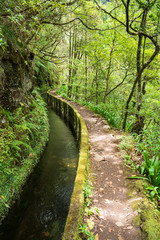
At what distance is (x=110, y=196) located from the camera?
2986 millimetres

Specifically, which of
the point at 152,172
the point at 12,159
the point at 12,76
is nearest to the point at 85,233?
the point at 152,172

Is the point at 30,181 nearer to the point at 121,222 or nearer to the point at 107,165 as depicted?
the point at 107,165

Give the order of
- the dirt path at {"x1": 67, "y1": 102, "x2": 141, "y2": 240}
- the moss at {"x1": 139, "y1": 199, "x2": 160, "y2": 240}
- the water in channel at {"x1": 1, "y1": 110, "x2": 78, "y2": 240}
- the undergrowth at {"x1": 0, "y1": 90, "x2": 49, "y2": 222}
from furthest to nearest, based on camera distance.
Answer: the undergrowth at {"x1": 0, "y1": 90, "x2": 49, "y2": 222} < the water in channel at {"x1": 1, "y1": 110, "x2": 78, "y2": 240} < the dirt path at {"x1": 67, "y1": 102, "x2": 141, "y2": 240} < the moss at {"x1": 139, "y1": 199, "x2": 160, "y2": 240}

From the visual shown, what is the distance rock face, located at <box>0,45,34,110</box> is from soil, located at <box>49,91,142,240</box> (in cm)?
324

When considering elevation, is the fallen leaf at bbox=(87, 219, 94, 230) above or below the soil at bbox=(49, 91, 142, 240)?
below

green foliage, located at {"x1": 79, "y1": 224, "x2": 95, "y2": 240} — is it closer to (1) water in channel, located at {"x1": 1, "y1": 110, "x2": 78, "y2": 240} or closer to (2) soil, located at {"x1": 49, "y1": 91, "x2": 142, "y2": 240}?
(2) soil, located at {"x1": 49, "y1": 91, "x2": 142, "y2": 240}

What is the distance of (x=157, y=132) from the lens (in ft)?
13.6

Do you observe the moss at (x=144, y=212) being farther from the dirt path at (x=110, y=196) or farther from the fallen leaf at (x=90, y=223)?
the fallen leaf at (x=90, y=223)

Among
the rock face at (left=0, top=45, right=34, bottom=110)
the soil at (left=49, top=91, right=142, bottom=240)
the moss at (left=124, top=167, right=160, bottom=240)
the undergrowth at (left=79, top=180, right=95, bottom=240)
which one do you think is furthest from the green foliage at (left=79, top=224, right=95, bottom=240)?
the rock face at (left=0, top=45, right=34, bottom=110)

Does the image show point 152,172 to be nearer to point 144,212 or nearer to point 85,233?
point 144,212

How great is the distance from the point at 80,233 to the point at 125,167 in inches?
82.0

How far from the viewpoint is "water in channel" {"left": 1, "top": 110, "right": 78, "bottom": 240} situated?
3.61 metres

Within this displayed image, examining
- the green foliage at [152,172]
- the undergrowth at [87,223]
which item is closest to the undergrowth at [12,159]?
the undergrowth at [87,223]

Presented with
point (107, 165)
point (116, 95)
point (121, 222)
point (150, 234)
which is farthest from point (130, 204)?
point (116, 95)
